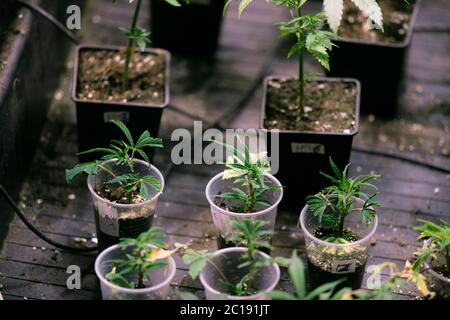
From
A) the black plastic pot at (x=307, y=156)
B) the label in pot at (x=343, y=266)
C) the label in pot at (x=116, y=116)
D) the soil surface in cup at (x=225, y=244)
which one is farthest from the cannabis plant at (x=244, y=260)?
the label in pot at (x=116, y=116)

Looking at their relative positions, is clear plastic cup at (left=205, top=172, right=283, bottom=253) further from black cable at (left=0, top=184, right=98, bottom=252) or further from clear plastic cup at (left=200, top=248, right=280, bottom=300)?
black cable at (left=0, top=184, right=98, bottom=252)

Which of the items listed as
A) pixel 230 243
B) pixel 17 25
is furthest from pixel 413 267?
pixel 17 25

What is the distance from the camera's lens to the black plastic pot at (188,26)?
3504 mm

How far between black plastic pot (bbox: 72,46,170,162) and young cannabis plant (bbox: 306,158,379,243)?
664mm

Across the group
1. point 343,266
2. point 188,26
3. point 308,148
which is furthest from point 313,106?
point 188,26

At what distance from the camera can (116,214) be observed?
253 centimetres

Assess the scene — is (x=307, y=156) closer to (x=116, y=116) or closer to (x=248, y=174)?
(x=248, y=174)

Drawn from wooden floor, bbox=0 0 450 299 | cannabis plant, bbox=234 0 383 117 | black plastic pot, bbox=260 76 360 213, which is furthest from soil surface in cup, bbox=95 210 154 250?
cannabis plant, bbox=234 0 383 117

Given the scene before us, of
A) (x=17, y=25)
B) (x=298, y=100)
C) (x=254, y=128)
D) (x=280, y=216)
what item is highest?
(x=17, y=25)

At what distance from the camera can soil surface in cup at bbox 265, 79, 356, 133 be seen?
2812 millimetres

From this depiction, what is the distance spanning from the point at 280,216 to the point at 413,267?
0.70m

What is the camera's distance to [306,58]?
142 inches

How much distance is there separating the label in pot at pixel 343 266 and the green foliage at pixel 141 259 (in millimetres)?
562
